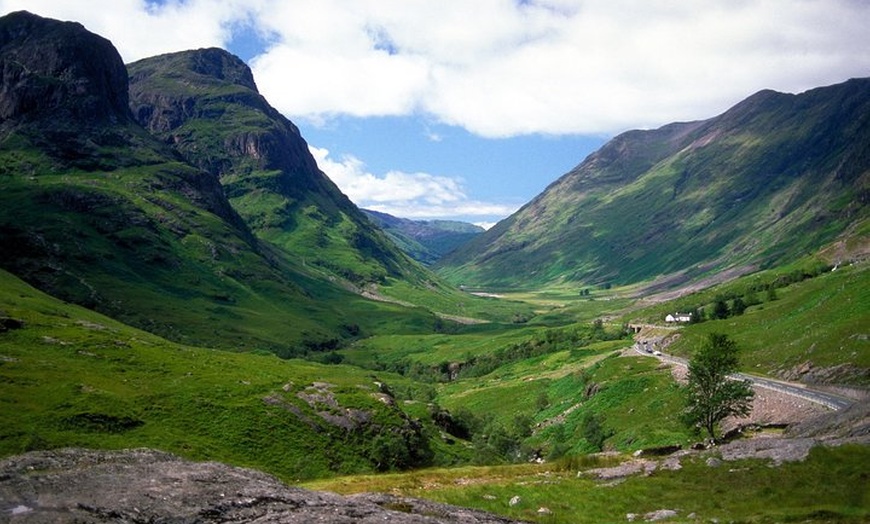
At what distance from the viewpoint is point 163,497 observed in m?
22.3

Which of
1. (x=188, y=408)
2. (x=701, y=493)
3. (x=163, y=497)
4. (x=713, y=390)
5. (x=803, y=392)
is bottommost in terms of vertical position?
(x=188, y=408)

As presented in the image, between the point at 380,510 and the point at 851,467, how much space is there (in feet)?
84.6

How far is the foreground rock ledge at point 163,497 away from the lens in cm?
2000

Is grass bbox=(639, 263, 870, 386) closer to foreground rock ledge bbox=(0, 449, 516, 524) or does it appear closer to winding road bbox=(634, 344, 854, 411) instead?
winding road bbox=(634, 344, 854, 411)

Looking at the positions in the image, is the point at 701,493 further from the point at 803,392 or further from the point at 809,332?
the point at 809,332

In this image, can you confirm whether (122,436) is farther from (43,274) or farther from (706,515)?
(43,274)

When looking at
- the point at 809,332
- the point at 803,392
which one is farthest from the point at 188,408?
the point at 809,332

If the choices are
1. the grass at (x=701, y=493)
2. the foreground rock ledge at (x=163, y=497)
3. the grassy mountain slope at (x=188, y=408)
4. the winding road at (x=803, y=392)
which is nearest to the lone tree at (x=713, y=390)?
the winding road at (x=803, y=392)

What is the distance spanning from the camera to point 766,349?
9906cm

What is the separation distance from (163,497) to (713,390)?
54.9 metres

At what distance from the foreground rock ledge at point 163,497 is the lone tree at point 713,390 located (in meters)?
40.1

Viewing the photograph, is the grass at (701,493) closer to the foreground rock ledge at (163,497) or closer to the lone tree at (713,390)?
the foreground rock ledge at (163,497)

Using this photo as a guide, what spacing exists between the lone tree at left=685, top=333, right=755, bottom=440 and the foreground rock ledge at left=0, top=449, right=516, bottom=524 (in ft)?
132

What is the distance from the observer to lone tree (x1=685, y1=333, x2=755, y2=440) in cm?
5839
